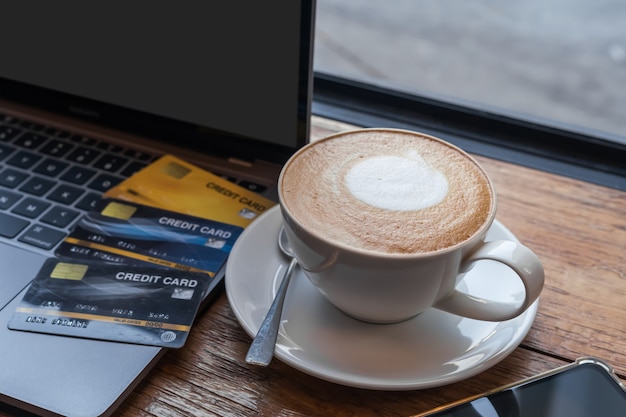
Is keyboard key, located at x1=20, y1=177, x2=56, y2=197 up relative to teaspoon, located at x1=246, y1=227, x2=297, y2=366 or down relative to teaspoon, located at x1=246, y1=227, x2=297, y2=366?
down

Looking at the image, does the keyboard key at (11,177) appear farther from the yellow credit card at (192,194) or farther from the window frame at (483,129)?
the window frame at (483,129)

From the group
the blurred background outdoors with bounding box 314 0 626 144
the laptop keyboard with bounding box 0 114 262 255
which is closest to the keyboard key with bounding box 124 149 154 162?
the laptop keyboard with bounding box 0 114 262 255

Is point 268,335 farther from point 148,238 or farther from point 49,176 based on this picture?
point 49,176

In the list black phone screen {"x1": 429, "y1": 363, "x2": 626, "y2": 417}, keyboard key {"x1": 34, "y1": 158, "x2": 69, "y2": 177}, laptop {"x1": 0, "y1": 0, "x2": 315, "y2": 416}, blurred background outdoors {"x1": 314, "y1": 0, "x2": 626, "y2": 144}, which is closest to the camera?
black phone screen {"x1": 429, "y1": 363, "x2": 626, "y2": 417}

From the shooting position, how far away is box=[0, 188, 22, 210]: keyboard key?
570 millimetres

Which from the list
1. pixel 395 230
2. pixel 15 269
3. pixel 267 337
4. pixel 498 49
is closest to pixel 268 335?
pixel 267 337

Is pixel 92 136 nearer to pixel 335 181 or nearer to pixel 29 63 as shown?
pixel 29 63

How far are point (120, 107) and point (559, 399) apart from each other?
48 cm

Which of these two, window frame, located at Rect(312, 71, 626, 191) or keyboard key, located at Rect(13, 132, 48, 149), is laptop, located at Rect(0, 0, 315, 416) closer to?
keyboard key, located at Rect(13, 132, 48, 149)

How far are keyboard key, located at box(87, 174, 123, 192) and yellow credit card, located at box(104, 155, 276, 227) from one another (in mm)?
17

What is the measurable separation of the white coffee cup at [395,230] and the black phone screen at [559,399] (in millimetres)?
49

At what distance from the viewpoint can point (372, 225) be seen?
1.38ft

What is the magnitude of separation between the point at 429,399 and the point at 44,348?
0.26 m

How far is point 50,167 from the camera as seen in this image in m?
0.62
